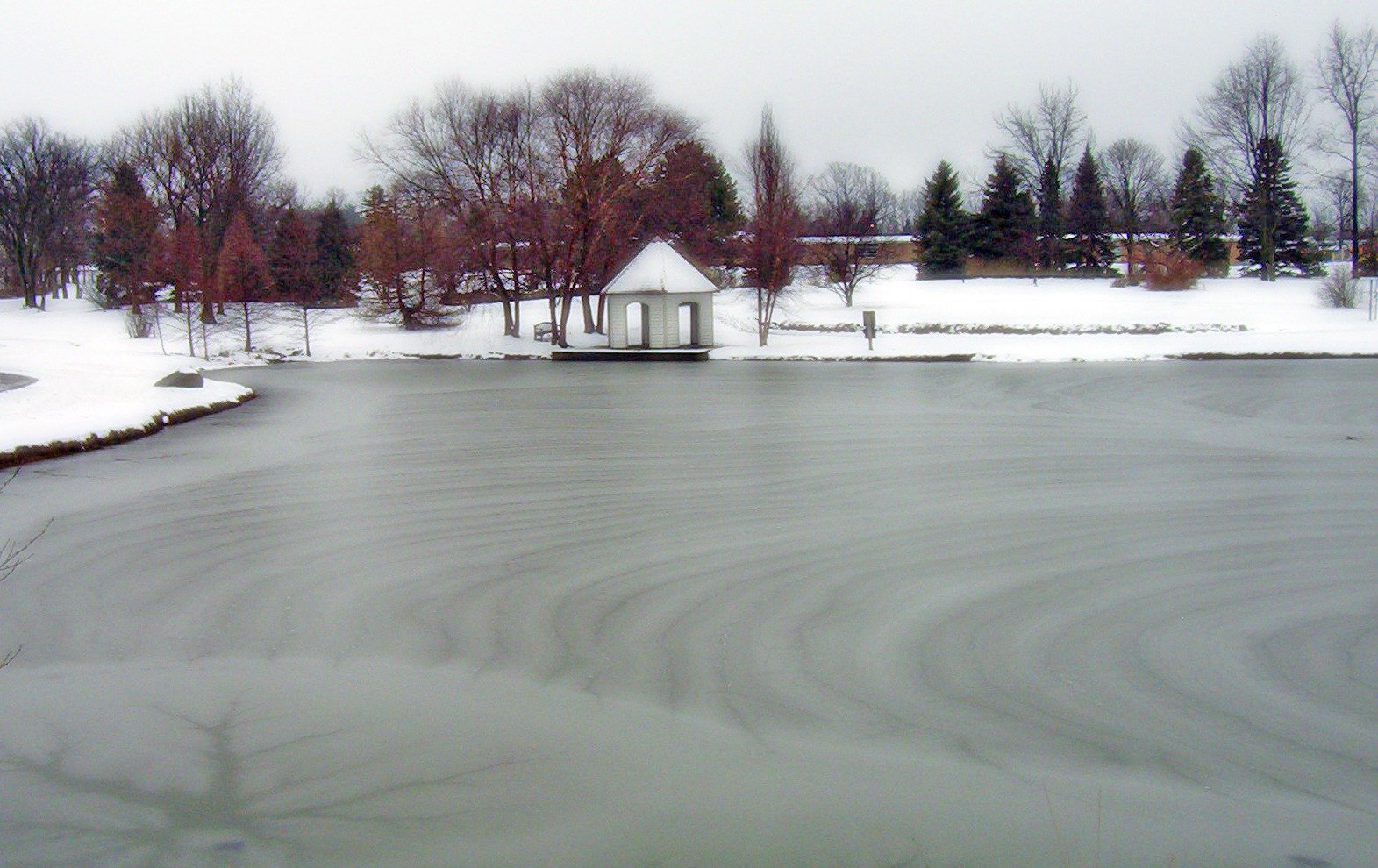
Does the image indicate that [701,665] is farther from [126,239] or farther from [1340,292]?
[126,239]

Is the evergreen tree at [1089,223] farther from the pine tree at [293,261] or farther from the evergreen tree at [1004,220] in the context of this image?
the pine tree at [293,261]

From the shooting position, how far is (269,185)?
61656 mm

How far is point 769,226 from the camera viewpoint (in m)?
42.4

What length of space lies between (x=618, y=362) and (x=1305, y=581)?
31.8 m

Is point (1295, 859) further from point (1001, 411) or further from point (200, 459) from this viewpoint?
point (1001, 411)

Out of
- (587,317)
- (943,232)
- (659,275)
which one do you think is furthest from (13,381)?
(943,232)

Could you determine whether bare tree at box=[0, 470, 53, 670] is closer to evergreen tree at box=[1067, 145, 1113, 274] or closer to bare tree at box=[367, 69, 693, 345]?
bare tree at box=[367, 69, 693, 345]

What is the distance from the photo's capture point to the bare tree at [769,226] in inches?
1668

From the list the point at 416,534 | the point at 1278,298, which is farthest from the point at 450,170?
the point at 416,534

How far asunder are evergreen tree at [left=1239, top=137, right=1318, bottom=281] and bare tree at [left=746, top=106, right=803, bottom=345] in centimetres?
2399

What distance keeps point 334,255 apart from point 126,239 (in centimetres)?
918

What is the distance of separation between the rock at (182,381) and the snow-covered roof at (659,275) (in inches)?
732

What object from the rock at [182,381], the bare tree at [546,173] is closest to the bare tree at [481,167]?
the bare tree at [546,173]

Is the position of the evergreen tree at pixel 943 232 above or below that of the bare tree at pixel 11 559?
above
